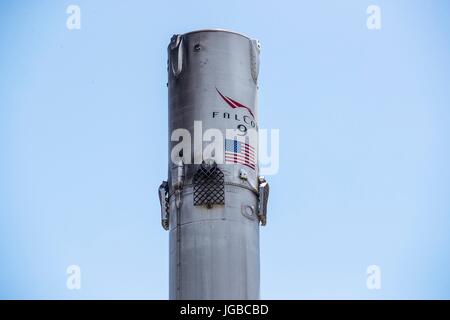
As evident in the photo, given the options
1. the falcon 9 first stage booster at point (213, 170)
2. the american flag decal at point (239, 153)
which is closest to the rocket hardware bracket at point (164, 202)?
the falcon 9 first stage booster at point (213, 170)

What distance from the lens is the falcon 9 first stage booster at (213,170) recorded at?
77.6 m

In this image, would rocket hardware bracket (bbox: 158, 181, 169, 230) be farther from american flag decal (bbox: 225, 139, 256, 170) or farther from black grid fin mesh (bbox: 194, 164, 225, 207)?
american flag decal (bbox: 225, 139, 256, 170)

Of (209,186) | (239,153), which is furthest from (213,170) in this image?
(239,153)

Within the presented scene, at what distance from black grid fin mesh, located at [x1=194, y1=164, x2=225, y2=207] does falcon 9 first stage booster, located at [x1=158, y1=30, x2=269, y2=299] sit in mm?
52

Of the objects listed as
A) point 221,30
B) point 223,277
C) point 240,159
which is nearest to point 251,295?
point 223,277

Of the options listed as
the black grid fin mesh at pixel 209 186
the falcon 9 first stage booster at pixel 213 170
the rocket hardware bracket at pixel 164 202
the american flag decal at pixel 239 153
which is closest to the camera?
the falcon 9 first stage booster at pixel 213 170

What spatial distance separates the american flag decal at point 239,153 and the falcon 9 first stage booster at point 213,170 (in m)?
0.05

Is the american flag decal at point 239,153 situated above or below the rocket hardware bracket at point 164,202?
above

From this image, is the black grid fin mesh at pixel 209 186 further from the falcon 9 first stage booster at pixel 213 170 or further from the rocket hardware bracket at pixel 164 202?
the rocket hardware bracket at pixel 164 202

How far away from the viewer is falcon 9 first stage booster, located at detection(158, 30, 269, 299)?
77625 millimetres

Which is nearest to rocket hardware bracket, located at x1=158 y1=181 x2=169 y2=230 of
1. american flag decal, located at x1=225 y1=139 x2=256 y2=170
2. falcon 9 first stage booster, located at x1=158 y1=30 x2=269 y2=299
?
falcon 9 first stage booster, located at x1=158 y1=30 x2=269 y2=299
